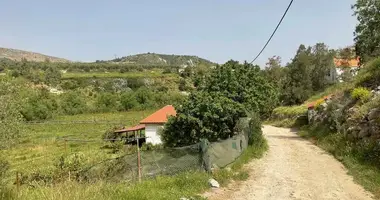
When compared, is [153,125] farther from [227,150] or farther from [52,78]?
[52,78]

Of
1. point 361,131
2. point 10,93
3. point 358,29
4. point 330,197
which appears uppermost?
point 358,29

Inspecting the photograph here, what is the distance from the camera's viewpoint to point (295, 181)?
12836 mm

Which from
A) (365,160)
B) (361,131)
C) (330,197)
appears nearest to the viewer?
(330,197)

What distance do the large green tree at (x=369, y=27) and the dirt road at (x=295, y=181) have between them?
1285 cm

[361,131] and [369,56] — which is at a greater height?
[369,56]

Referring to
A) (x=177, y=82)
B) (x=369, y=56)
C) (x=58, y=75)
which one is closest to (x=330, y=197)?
(x=369, y=56)

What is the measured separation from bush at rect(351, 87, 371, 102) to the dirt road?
3.76 metres

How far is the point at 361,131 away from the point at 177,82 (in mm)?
121004

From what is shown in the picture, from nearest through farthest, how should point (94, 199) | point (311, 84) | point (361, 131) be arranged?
1. point (94, 199)
2. point (361, 131)
3. point (311, 84)

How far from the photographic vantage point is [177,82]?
448 feet

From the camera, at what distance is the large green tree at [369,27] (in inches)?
1041

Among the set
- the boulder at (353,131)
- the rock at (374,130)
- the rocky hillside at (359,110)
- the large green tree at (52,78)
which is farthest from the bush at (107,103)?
the rock at (374,130)

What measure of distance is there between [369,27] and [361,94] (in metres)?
9.54

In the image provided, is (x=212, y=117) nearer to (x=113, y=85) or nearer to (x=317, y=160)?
(x=317, y=160)
